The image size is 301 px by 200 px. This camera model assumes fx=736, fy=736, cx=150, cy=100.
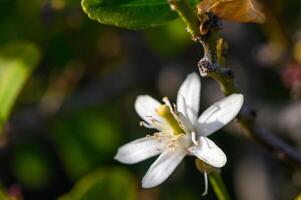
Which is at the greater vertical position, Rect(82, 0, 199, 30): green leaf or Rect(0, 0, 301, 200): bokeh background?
Rect(82, 0, 199, 30): green leaf

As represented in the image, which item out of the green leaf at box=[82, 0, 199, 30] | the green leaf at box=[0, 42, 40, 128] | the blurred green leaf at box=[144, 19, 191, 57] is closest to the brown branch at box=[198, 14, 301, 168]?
the green leaf at box=[82, 0, 199, 30]

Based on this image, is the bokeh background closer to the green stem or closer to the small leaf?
the green stem

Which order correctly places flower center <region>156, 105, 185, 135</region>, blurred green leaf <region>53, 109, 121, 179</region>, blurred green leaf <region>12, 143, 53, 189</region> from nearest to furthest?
1. flower center <region>156, 105, 185, 135</region>
2. blurred green leaf <region>53, 109, 121, 179</region>
3. blurred green leaf <region>12, 143, 53, 189</region>

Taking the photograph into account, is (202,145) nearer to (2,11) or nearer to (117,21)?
(117,21)

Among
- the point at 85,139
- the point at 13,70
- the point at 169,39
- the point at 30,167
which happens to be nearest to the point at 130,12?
the point at 13,70

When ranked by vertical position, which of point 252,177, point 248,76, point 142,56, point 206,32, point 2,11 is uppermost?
point 2,11

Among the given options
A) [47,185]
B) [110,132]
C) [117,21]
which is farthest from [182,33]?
[117,21]

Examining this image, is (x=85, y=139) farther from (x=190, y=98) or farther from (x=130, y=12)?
(x=130, y=12)
